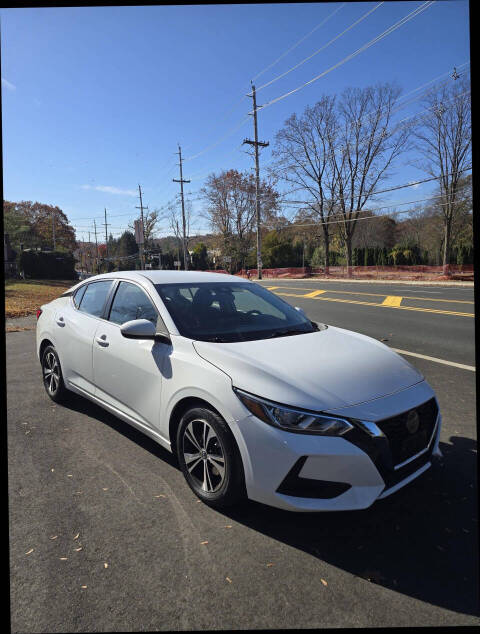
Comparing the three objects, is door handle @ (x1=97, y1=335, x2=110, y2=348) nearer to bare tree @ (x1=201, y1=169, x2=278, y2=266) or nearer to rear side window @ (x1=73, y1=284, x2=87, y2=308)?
rear side window @ (x1=73, y1=284, x2=87, y2=308)

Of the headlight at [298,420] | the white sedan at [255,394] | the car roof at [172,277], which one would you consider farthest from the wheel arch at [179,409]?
the car roof at [172,277]

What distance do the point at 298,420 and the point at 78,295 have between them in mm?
3355

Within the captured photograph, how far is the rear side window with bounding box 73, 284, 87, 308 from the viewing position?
4613 millimetres

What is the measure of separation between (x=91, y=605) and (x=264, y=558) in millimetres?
911

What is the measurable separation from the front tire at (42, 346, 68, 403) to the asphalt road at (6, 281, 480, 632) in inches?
43.3

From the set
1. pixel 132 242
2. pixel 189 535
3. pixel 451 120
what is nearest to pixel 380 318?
pixel 189 535

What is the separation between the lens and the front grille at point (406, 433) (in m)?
2.43

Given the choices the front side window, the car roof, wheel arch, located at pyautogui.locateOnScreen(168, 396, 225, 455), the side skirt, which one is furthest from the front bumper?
the car roof

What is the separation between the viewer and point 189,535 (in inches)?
97.3

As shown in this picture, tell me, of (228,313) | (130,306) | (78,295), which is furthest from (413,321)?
(130,306)

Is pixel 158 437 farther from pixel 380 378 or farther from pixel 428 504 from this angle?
pixel 428 504

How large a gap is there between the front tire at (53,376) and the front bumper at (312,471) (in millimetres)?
3042

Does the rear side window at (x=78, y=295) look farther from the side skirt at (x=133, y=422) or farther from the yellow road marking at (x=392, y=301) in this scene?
the yellow road marking at (x=392, y=301)

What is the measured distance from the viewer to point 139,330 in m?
3.11
